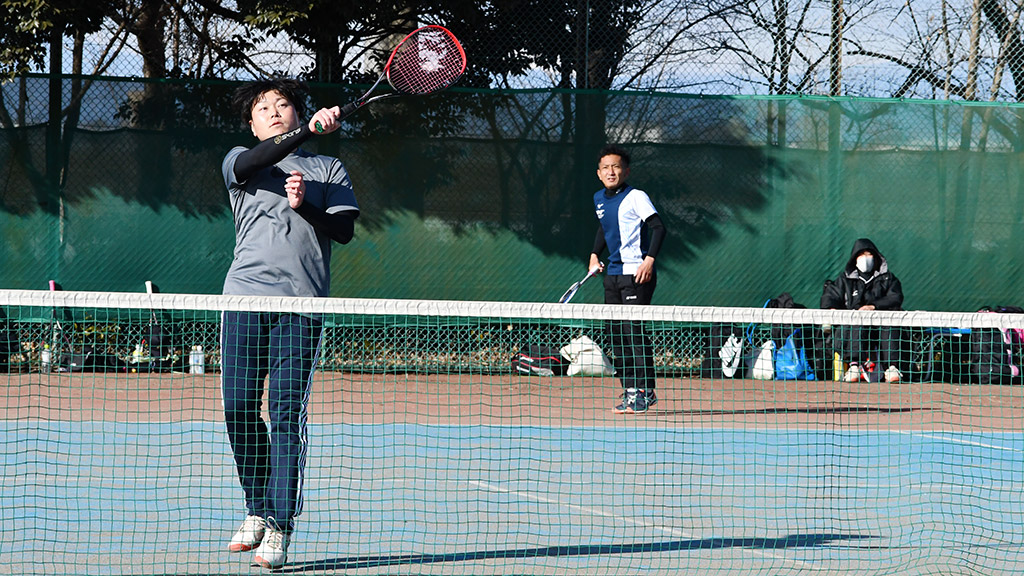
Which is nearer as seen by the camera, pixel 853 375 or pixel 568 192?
pixel 853 375

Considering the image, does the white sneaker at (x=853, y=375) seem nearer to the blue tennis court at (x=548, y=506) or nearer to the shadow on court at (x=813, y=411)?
the shadow on court at (x=813, y=411)

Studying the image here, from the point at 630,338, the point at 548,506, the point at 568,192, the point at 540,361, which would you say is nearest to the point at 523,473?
the point at 548,506

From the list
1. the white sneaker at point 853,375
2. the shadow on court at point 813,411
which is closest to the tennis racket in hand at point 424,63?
the shadow on court at point 813,411

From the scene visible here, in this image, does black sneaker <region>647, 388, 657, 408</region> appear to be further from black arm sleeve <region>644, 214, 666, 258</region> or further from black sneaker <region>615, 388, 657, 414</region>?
black arm sleeve <region>644, 214, 666, 258</region>

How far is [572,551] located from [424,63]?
2367 millimetres

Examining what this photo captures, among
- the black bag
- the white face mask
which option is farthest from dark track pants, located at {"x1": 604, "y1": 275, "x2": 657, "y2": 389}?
the white face mask

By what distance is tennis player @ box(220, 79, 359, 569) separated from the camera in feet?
12.4

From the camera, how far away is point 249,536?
3.89 metres

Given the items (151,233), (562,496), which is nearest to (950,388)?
(562,496)

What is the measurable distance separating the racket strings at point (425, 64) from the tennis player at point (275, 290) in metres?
1.18

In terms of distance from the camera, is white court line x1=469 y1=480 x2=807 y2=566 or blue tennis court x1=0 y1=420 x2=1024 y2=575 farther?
white court line x1=469 y1=480 x2=807 y2=566

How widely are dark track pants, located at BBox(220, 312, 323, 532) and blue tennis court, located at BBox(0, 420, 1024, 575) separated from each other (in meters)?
0.24

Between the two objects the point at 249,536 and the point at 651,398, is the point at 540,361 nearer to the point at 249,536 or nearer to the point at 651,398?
the point at 651,398

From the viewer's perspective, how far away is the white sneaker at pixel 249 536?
3.88m
